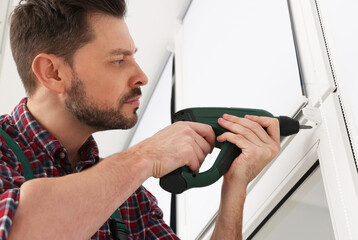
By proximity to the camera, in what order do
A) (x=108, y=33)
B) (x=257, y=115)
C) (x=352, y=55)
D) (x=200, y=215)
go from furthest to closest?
(x=200, y=215)
(x=108, y=33)
(x=257, y=115)
(x=352, y=55)

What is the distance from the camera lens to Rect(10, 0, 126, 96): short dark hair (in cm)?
118

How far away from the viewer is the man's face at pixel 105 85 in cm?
112

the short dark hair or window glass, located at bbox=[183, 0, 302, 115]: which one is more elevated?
window glass, located at bbox=[183, 0, 302, 115]

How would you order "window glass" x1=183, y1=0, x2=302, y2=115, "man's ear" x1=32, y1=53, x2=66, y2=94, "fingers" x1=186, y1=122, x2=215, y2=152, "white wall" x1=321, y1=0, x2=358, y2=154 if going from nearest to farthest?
"white wall" x1=321, y1=0, x2=358, y2=154
"fingers" x1=186, y1=122, x2=215, y2=152
"window glass" x1=183, y1=0, x2=302, y2=115
"man's ear" x1=32, y1=53, x2=66, y2=94

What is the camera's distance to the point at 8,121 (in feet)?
3.29

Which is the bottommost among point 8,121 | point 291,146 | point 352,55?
point 8,121

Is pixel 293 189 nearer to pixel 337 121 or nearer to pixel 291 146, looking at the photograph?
pixel 291 146

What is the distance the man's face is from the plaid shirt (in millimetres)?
103

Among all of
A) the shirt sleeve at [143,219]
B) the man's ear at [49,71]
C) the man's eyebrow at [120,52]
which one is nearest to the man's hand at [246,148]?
the shirt sleeve at [143,219]

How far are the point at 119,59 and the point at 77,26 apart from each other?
0.18m

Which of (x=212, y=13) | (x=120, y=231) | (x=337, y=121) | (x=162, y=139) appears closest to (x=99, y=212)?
(x=162, y=139)

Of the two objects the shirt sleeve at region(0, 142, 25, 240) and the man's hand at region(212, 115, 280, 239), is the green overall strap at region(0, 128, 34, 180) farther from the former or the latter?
the man's hand at region(212, 115, 280, 239)

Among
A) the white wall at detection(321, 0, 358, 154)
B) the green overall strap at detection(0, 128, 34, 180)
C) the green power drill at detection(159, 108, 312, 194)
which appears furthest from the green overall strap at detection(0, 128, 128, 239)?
the white wall at detection(321, 0, 358, 154)

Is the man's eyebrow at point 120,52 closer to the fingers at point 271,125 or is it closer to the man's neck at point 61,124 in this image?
the man's neck at point 61,124
